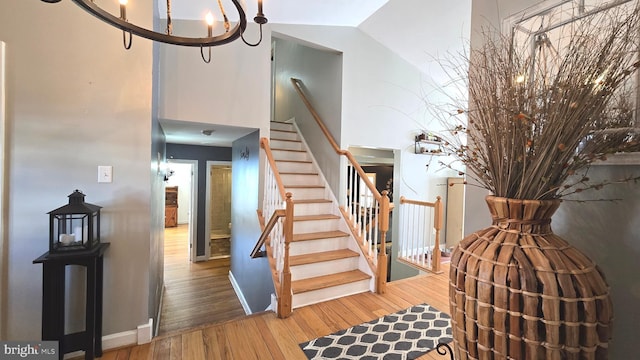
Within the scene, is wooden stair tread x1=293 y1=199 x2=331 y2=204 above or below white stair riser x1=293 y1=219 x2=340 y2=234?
above

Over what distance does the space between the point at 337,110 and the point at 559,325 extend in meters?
3.37

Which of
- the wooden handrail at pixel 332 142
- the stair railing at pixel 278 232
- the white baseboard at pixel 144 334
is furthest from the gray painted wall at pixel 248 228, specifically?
the white baseboard at pixel 144 334

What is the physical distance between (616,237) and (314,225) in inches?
106

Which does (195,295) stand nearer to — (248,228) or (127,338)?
(248,228)

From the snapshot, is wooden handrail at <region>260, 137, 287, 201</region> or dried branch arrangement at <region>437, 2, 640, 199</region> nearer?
dried branch arrangement at <region>437, 2, 640, 199</region>

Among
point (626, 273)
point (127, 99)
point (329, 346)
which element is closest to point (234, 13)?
A: point (127, 99)

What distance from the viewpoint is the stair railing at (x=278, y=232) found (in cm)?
239

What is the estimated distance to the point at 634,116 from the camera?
0.97 meters

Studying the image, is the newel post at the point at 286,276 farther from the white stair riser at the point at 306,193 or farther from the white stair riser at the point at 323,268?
the white stair riser at the point at 306,193

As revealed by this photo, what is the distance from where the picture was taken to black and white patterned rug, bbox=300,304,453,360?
75.0 inches

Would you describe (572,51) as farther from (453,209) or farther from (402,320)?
(453,209)

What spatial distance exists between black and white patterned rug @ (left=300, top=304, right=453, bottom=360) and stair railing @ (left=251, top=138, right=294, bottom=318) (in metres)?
0.49

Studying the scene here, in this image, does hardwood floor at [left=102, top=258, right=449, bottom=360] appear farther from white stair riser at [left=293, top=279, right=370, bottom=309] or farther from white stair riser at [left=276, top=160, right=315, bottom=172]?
white stair riser at [left=276, top=160, right=315, bottom=172]

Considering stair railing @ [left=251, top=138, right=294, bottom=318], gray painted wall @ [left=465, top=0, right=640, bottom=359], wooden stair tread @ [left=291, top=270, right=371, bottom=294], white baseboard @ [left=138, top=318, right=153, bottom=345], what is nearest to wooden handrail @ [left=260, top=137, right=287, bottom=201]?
stair railing @ [left=251, top=138, right=294, bottom=318]
